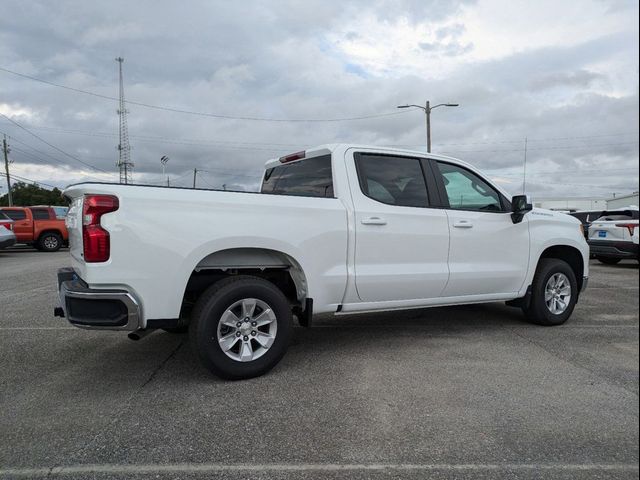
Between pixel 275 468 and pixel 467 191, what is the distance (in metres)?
3.66

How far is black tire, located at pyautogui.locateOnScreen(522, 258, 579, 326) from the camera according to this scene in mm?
5656

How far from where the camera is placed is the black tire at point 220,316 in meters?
3.79

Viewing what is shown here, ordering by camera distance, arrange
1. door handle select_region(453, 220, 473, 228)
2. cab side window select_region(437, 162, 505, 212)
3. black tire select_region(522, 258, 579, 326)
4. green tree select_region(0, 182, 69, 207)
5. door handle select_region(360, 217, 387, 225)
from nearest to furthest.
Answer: door handle select_region(360, 217, 387, 225)
door handle select_region(453, 220, 473, 228)
cab side window select_region(437, 162, 505, 212)
black tire select_region(522, 258, 579, 326)
green tree select_region(0, 182, 69, 207)

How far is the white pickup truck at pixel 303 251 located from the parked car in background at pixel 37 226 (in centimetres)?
1638

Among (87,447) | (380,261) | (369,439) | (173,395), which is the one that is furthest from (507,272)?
(87,447)

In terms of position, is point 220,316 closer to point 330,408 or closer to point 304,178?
point 330,408

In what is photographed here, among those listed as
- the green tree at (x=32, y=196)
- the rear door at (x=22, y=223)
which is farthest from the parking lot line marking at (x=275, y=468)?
the green tree at (x=32, y=196)

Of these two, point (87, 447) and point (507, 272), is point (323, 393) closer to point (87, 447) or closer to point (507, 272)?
point (87, 447)

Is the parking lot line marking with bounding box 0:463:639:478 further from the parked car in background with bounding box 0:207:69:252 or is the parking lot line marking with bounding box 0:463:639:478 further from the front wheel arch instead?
the parked car in background with bounding box 0:207:69:252

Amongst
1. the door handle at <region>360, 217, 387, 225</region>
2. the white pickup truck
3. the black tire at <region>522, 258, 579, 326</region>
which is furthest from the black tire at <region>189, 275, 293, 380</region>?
the black tire at <region>522, 258, 579, 326</region>

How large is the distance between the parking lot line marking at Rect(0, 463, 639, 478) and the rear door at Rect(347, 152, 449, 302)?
1.95 meters

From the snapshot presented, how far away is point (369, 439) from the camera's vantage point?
9.85ft

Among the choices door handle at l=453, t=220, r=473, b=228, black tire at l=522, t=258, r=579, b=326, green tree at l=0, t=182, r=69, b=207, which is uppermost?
green tree at l=0, t=182, r=69, b=207

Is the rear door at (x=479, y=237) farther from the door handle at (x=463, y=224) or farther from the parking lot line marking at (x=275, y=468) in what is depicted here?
the parking lot line marking at (x=275, y=468)
